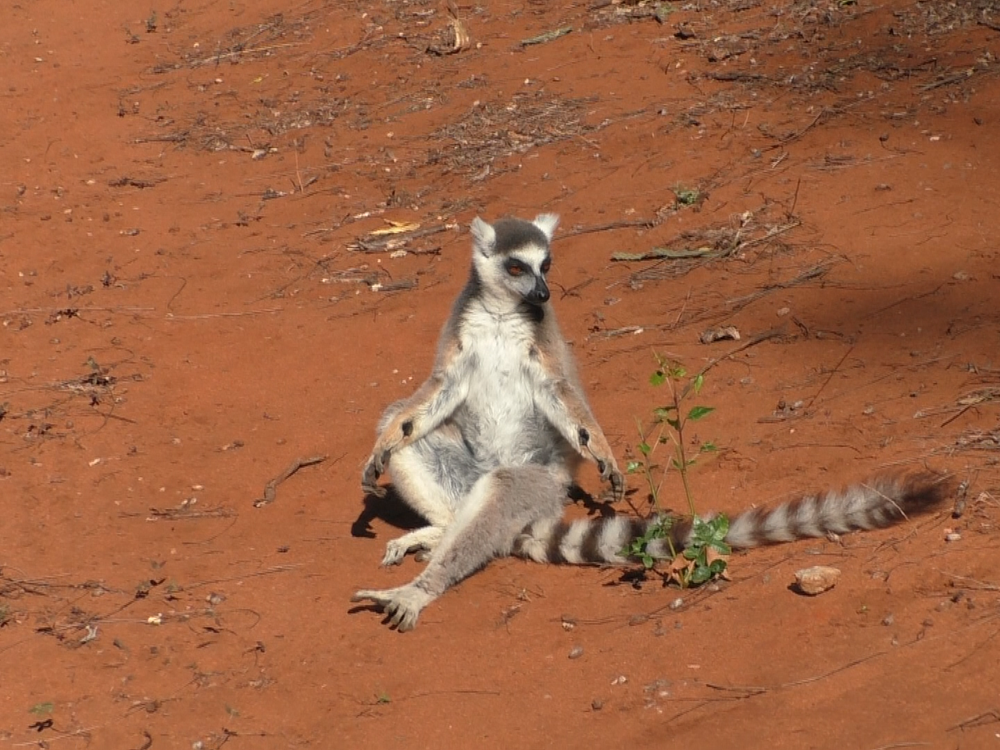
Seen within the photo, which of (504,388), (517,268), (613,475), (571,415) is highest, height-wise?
(517,268)

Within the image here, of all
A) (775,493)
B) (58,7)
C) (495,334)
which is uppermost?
(58,7)

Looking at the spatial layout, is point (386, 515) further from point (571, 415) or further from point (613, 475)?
point (613, 475)

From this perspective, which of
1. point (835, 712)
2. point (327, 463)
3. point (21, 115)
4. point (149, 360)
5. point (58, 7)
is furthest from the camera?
point (58, 7)

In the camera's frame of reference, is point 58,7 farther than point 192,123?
Yes

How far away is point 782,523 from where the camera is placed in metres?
5.62

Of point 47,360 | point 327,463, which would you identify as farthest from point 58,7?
point 327,463

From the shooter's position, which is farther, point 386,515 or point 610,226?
point 610,226

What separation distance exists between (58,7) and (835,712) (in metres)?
16.9

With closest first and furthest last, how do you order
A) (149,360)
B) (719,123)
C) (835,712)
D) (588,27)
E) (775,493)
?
1. (835,712)
2. (775,493)
3. (149,360)
4. (719,123)
5. (588,27)

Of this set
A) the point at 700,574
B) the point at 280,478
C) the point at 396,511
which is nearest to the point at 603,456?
the point at 700,574

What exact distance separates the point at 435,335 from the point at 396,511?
2.16 meters

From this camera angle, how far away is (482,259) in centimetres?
693

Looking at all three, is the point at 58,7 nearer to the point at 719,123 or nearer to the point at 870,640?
the point at 719,123

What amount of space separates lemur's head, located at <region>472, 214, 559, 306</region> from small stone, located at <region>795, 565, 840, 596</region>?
7.13 ft
